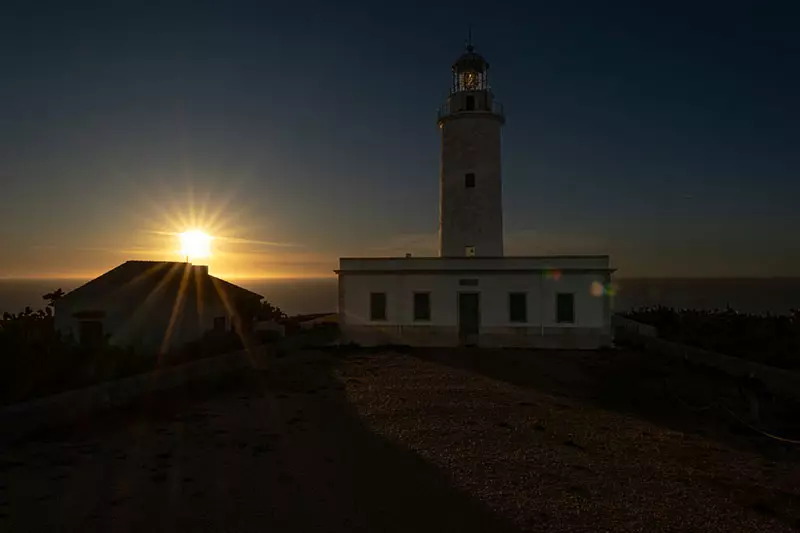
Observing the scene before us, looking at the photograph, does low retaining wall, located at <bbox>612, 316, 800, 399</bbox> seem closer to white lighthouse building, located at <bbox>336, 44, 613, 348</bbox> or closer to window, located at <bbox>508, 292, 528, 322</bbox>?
white lighthouse building, located at <bbox>336, 44, 613, 348</bbox>

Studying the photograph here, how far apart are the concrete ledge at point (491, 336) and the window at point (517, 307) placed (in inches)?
12.4

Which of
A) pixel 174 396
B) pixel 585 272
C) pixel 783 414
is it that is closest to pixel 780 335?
pixel 585 272

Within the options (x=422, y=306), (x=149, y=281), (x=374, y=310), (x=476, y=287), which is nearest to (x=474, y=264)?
(x=476, y=287)

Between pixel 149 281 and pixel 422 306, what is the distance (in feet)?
30.0

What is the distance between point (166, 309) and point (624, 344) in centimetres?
1558

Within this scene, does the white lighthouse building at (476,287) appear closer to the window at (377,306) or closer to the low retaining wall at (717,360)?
the window at (377,306)

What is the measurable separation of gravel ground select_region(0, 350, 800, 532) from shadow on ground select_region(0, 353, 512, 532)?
0.03 meters

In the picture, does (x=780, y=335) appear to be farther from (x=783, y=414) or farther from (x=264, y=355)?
(x=264, y=355)

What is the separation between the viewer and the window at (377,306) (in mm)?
19438

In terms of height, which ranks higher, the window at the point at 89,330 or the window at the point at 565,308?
the window at the point at 565,308

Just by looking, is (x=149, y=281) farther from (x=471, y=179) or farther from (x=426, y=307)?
(x=471, y=179)

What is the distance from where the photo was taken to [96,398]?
10016mm

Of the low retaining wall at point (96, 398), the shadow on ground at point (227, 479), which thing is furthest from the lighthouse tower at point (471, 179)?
the shadow on ground at point (227, 479)

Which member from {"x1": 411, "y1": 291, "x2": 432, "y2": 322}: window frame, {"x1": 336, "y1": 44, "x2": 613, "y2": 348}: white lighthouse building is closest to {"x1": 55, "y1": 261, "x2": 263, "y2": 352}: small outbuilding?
{"x1": 336, "y1": 44, "x2": 613, "y2": 348}: white lighthouse building
